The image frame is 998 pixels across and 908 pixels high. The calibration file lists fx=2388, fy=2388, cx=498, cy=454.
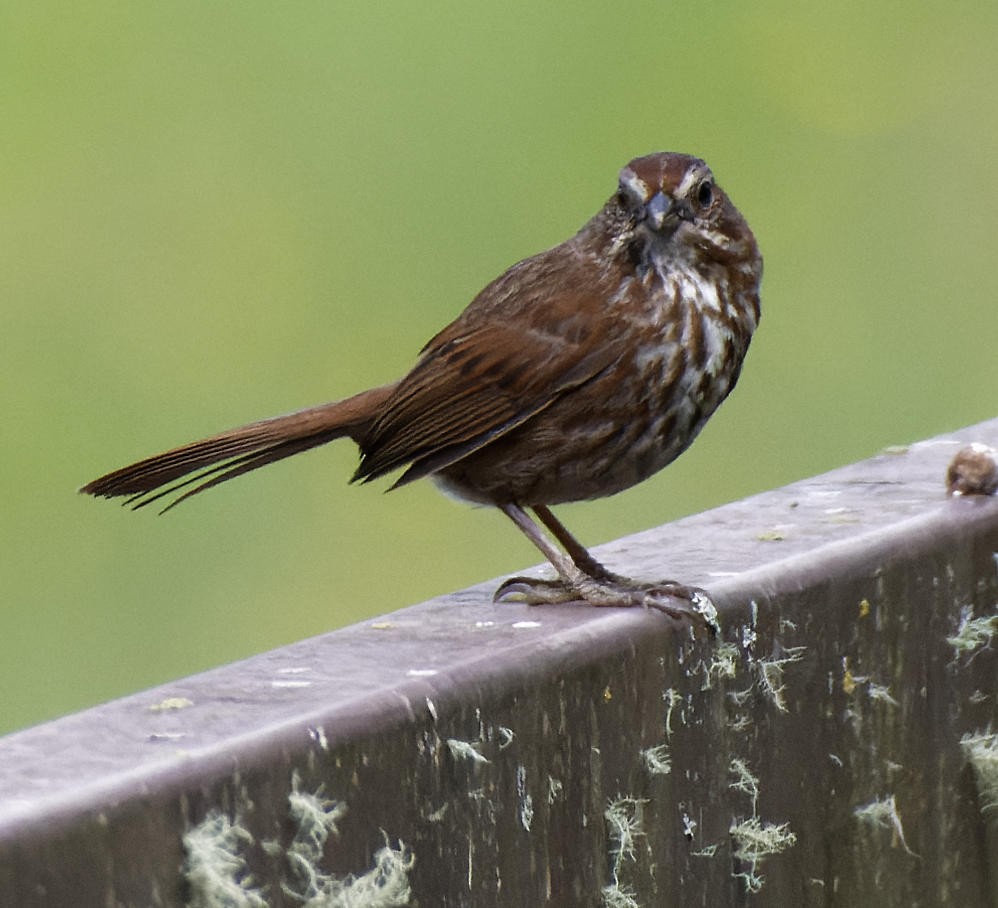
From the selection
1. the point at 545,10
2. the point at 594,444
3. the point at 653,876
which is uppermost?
the point at 545,10

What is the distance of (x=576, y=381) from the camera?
131 inches

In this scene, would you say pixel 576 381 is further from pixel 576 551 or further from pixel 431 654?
pixel 431 654

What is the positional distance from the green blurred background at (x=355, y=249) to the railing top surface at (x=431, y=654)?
2681 mm

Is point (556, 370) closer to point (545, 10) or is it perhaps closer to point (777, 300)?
point (777, 300)

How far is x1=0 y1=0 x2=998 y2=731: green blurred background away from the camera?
20.0 feet

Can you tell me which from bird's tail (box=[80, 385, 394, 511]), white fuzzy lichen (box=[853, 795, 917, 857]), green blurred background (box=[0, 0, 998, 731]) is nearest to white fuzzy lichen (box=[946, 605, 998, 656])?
white fuzzy lichen (box=[853, 795, 917, 857])

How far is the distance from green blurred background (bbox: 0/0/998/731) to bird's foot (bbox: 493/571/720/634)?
105 inches

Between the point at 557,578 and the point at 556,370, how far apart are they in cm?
35

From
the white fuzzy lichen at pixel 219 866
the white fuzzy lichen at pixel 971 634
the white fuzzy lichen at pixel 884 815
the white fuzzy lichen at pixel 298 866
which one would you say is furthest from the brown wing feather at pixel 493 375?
the white fuzzy lichen at pixel 219 866

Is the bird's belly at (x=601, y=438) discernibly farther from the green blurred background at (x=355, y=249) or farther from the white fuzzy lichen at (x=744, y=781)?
the green blurred background at (x=355, y=249)

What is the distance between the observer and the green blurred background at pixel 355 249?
6098 mm

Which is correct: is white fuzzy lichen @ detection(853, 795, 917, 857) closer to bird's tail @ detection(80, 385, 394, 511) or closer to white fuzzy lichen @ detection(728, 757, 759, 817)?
white fuzzy lichen @ detection(728, 757, 759, 817)

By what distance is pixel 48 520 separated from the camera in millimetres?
6258

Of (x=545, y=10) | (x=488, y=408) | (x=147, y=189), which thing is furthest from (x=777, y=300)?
(x=488, y=408)
